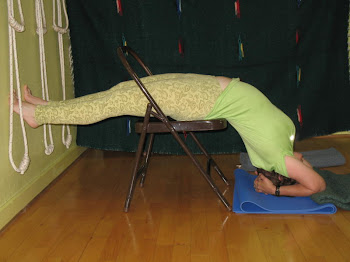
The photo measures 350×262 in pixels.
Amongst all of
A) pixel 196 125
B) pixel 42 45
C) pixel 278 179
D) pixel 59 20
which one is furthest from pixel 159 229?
pixel 59 20

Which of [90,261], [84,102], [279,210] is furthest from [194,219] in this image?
[84,102]

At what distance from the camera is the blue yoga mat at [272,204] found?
1.74 meters

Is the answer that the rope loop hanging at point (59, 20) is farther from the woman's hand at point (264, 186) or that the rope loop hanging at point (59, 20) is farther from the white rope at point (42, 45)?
the woman's hand at point (264, 186)

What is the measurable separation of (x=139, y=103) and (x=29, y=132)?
63cm

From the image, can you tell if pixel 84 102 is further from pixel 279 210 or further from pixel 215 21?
pixel 215 21

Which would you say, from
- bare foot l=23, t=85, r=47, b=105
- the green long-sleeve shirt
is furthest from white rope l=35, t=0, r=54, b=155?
the green long-sleeve shirt

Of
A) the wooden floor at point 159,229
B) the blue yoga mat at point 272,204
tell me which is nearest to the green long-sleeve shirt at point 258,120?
the blue yoga mat at point 272,204

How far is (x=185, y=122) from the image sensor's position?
1.77 metres

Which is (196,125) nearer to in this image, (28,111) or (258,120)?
(258,120)

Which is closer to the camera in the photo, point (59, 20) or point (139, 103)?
point (139, 103)

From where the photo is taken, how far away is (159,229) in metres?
1.63

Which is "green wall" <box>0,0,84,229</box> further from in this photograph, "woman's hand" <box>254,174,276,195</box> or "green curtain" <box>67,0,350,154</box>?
"woman's hand" <box>254,174,276,195</box>

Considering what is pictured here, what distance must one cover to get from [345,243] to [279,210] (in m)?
0.32

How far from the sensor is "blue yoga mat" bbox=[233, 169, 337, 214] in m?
1.74
